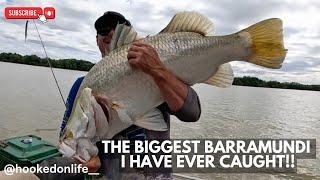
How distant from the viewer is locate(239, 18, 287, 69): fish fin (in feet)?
8.39

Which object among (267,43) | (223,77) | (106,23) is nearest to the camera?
(267,43)

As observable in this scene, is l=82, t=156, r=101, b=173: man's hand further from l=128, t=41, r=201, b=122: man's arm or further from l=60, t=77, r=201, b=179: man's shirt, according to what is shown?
l=128, t=41, r=201, b=122: man's arm

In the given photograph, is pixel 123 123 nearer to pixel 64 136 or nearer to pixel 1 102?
pixel 64 136

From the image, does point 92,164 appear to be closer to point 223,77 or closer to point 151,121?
point 151,121

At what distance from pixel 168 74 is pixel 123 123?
0.47m

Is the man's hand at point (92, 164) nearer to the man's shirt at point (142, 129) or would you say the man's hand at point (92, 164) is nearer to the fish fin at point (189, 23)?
the man's shirt at point (142, 129)

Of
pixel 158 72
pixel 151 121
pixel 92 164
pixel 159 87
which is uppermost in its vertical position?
pixel 158 72

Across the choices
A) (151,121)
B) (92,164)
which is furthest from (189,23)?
(92,164)

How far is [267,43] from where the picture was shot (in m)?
2.60

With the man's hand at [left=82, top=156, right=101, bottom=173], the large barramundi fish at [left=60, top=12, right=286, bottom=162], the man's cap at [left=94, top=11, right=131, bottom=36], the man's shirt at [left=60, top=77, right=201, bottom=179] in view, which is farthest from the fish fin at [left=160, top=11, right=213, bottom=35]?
the man's hand at [left=82, top=156, right=101, bottom=173]

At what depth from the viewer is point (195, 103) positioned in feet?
9.71

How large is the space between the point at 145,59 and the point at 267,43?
0.81 m

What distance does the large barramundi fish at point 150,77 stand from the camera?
2590 mm

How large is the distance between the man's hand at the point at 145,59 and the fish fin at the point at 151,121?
30 cm
